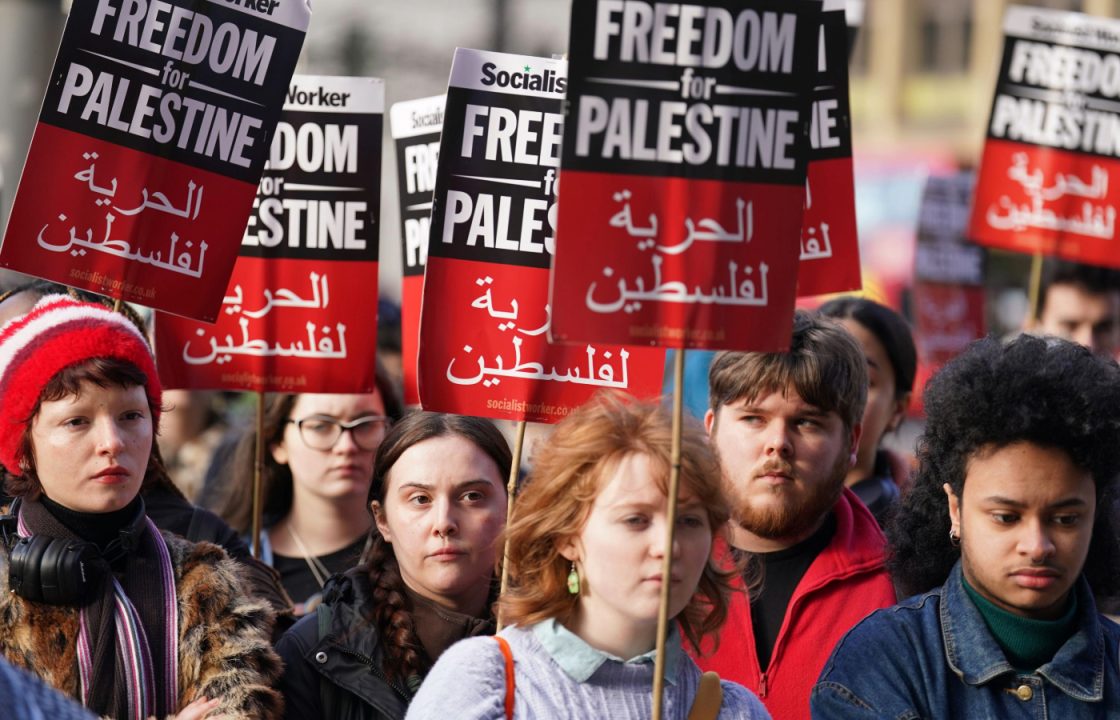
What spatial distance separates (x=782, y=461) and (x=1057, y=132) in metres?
3.76

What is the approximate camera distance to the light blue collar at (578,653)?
130 inches

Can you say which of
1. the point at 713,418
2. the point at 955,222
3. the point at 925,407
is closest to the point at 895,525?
the point at 925,407

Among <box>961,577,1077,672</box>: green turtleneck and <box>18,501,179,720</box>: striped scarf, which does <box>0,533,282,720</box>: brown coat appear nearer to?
<box>18,501,179,720</box>: striped scarf

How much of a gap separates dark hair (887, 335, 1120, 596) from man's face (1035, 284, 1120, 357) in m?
4.80

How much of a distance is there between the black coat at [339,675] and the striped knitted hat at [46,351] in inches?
28.6

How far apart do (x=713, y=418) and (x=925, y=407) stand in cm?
89

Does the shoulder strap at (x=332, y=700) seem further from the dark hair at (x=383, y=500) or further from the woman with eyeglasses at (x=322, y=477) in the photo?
the woman with eyeglasses at (x=322, y=477)

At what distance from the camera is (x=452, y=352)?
462 cm

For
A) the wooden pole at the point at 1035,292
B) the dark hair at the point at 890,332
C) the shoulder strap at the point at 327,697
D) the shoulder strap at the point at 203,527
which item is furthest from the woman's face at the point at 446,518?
the wooden pole at the point at 1035,292

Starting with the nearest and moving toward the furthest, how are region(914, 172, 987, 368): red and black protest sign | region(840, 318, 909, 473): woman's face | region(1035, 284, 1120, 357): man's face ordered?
region(840, 318, 909, 473): woman's face → region(1035, 284, 1120, 357): man's face → region(914, 172, 987, 368): red and black protest sign

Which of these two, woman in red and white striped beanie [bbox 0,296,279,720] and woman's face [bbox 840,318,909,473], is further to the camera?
woman's face [bbox 840,318,909,473]

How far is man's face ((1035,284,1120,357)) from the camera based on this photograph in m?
8.49

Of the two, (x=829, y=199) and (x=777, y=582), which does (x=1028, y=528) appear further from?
(x=829, y=199)

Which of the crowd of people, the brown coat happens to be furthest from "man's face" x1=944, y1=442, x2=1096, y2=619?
the brown coat
